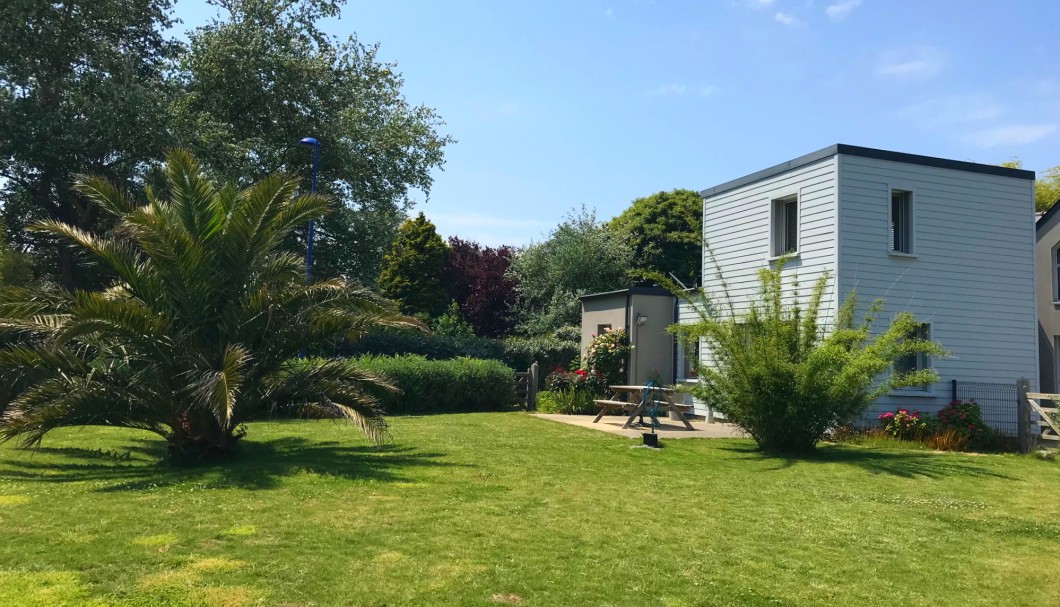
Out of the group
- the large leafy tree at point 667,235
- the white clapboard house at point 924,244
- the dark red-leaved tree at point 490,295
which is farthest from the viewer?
the dark red-leaved tree at point 490,295

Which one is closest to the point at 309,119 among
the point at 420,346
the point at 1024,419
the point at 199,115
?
the point at 199,115

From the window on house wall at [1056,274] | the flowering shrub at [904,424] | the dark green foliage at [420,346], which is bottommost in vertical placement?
the flowering shrub at [904,424]

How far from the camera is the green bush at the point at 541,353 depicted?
85.9 feet

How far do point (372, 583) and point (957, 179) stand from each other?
15.6 meters

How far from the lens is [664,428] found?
52.4ft

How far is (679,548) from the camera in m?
6.45

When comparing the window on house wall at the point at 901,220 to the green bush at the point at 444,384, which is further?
the green bush at the point at 444,384

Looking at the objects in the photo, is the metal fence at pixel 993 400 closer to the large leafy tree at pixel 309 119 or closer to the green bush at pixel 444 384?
the green bush at pixel 444 384

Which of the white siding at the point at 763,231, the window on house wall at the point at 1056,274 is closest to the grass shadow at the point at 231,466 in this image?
the white siding at the point at 763,231

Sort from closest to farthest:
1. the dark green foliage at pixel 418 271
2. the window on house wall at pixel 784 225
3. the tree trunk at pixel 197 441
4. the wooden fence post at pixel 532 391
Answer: the tree trunk at pixel 197 441, the window on house wall at pixel 784 225, the wooden fence post at pixel 532 391, the dark green foliage at pixel 418 271

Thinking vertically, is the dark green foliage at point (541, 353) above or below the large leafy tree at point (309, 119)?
below

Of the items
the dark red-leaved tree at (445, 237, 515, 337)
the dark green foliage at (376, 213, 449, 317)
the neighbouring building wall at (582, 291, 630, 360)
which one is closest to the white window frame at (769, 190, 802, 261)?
the neighbouring building wall at (582, 291, 630, 360)

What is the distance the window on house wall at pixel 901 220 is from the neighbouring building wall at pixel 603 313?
22.1ft

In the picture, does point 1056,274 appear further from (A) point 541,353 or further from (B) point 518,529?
(B) point 518,529
